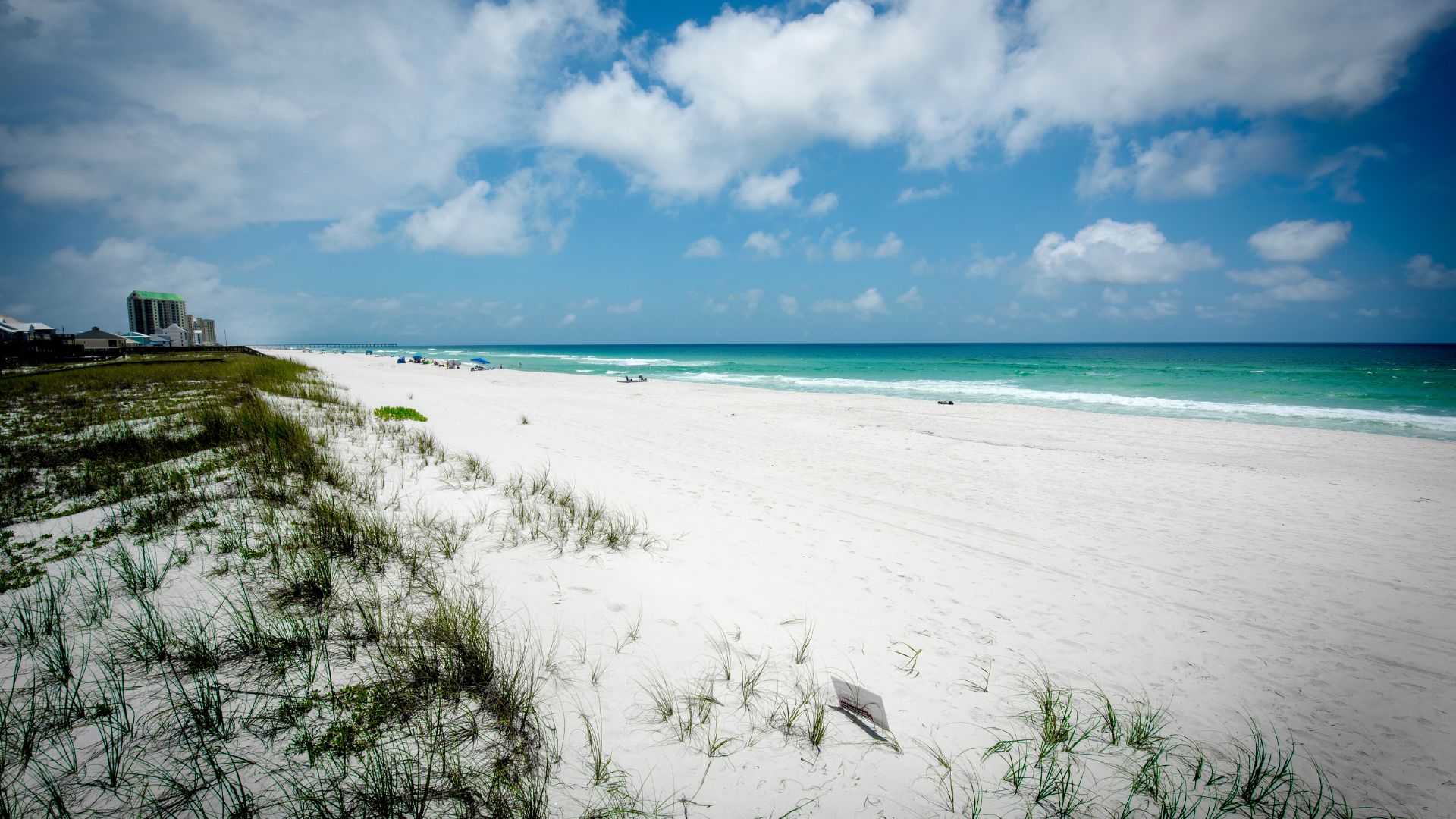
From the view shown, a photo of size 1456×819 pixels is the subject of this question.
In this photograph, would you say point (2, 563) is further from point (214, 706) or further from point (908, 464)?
point (908, 464)

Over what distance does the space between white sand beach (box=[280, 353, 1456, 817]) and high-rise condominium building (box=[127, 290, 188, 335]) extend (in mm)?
157927

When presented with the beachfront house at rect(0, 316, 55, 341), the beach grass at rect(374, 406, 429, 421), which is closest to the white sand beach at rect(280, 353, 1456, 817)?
the beach grass at rect(374, 406, 429, 421)

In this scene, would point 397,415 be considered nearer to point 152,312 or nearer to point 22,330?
point 22,330

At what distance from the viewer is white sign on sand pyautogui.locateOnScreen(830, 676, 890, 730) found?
3145 millimetres

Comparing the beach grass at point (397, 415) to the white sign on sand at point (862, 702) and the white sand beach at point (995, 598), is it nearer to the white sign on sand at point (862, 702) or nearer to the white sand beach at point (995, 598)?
the white sand beach at point (995, 598)

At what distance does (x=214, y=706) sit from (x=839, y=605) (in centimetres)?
432

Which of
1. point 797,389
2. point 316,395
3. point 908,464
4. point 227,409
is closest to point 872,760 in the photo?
point 908,464

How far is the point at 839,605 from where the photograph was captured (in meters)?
4.70

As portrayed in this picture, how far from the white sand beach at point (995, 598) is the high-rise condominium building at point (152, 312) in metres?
158

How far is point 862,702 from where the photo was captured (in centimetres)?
326

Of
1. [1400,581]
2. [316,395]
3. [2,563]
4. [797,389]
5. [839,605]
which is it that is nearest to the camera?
[2,563]

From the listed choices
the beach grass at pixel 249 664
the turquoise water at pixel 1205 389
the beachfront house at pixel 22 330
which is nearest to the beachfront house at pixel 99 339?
the beachfront house at pixel 22 330

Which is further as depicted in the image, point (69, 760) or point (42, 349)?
point (42, 349)

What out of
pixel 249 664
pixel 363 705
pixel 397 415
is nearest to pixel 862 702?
pixel 363 705
